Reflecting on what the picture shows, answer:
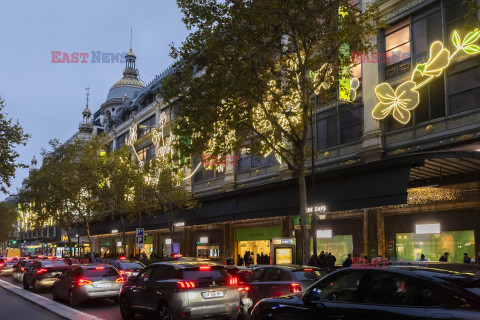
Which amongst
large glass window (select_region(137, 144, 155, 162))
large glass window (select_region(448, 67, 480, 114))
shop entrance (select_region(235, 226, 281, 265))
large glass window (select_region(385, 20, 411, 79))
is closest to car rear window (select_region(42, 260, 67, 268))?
shop entrance (select_region(235, 226, 281, 265))

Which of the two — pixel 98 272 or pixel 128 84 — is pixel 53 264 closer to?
pixel 98 272

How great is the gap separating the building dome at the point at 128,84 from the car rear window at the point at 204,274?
87424 mm

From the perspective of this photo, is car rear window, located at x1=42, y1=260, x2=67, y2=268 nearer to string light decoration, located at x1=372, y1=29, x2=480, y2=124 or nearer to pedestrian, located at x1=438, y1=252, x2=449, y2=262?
string light decoration, located at x1=372, y1=29, x2=480, y2=124

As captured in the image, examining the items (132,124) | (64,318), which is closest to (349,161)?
(64,318)

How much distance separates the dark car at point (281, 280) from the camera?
11.5 metres

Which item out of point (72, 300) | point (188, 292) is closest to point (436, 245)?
point (188, 292)

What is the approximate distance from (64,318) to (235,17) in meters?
11.8

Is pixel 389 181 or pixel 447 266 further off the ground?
pixel 389 181

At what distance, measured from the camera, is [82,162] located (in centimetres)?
4075

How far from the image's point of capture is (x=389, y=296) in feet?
18.8

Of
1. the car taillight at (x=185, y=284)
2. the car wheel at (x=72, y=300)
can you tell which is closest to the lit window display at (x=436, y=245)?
the car taillight at (x=185, y=284)

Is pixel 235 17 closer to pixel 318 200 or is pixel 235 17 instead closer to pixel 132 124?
pixel 318 200

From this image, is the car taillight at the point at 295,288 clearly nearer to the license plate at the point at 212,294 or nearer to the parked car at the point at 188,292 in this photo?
the parked car at the point at 188,292

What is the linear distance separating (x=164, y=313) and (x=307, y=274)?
3.48 metres
